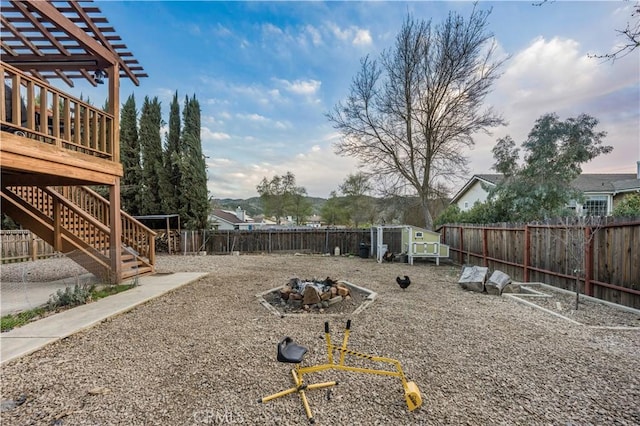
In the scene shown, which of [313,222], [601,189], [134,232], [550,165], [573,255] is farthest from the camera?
[313,222]

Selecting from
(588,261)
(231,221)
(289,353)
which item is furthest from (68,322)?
(231,221)

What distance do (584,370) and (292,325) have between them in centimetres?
315

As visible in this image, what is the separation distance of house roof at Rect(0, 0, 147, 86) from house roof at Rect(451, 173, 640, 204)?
45.3 ft

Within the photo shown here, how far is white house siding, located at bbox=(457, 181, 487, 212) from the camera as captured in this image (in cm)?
1948

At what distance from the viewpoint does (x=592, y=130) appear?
32.1ft

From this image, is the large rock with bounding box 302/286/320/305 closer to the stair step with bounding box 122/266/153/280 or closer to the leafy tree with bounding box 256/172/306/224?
the stair step with bounding box 122/266/153/280

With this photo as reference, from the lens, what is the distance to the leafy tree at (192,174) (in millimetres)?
15547

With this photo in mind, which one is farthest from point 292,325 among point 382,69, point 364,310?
point 382,69

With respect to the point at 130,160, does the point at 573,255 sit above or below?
below

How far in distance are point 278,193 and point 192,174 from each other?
16.6 metres

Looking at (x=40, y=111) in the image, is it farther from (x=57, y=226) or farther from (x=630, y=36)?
(x=630, y=36)

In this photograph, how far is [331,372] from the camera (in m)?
2.72

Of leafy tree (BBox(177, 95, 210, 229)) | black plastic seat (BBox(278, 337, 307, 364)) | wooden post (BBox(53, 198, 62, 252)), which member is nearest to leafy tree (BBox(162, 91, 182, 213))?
leafy tree (BBox(177, 95, 210, 229))

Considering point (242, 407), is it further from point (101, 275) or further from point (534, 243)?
point (534, 243)
